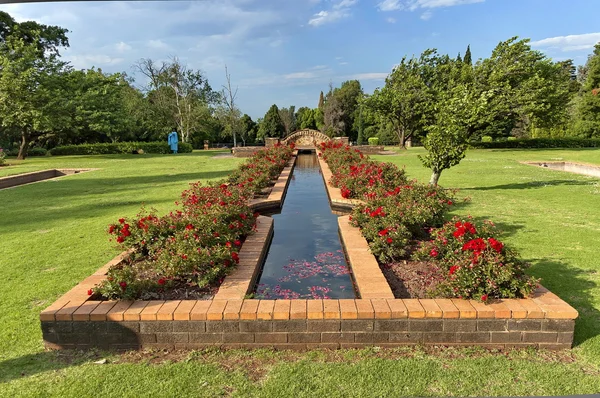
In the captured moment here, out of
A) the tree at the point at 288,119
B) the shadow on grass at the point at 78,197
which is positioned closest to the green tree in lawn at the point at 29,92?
the shadow on grass at the point at 78,197

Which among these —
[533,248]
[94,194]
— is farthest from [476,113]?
[94,194]

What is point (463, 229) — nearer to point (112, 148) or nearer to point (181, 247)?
point (181, 247)

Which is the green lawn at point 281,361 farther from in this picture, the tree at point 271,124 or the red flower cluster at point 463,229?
the tree at point 271,124

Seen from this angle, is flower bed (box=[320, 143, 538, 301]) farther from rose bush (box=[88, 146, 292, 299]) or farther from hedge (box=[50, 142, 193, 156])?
hedge (box=[50, 142, 193, 156])

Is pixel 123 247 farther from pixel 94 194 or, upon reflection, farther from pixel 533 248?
pixel 94 194

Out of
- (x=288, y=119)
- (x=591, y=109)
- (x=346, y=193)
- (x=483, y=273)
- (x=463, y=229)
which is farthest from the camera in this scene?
(x=288, y=119)

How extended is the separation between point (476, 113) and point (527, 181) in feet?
14.0

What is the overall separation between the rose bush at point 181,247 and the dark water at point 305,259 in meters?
0.49

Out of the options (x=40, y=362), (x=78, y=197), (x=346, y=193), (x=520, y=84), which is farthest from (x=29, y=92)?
(x=520, y=84)

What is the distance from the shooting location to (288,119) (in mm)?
52188

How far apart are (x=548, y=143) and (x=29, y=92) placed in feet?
114

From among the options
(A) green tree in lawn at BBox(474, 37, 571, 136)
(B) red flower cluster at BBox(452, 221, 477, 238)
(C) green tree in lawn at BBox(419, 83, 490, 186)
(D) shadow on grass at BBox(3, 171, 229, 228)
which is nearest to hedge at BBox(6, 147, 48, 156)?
(D) shadow on grass at BBox(3, 171, 229, 228)

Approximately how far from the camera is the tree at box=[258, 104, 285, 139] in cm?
4671

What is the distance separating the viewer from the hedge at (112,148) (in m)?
24.4
